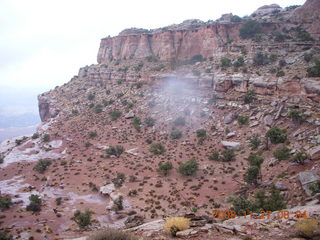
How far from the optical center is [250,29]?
1602 inches

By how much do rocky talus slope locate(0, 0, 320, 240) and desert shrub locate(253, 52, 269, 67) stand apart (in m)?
0.13

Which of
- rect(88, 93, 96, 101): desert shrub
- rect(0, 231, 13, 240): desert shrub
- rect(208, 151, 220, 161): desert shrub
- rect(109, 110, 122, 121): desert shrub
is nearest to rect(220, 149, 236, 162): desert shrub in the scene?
rect(208, 151, 220, 161): desert shrub

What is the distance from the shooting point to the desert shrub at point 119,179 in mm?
20811

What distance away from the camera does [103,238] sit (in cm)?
756

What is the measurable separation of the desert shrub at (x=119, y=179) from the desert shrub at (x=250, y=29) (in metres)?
33.9

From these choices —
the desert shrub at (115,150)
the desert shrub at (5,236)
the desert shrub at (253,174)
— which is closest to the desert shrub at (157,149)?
the desert shrub at (115,150)

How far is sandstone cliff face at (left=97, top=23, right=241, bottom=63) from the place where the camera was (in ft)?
142

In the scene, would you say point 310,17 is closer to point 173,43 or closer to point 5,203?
point 173,43

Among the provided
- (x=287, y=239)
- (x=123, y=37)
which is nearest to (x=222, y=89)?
(x=287, y=239)

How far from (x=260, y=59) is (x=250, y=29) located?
1106cm

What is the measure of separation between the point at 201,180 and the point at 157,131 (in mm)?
13234

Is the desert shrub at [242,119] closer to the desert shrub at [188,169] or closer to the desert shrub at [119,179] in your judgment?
the desert shrub at [188,169]

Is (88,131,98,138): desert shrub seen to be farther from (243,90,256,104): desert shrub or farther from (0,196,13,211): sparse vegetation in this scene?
(243,90,256,104): desert shrub

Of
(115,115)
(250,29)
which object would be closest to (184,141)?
(115,115)
